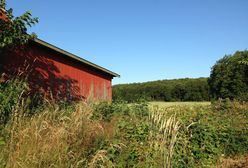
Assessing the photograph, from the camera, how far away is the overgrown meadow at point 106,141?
505 centimetres

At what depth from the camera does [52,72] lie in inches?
672

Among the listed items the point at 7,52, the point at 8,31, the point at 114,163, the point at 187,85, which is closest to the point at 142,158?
the point at 114,163

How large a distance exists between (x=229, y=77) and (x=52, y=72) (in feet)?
78.5

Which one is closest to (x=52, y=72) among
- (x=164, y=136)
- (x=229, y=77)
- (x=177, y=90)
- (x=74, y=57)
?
(x=74, y=57)

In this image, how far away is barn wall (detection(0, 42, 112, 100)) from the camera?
14773 mm

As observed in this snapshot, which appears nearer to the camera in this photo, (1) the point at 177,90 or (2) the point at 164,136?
(2) the point at 164,136

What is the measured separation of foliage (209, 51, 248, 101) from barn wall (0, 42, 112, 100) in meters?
18.0

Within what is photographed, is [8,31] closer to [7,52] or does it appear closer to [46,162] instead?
[7,52]

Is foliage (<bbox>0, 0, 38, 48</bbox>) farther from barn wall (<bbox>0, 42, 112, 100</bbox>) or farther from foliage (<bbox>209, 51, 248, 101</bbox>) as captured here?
foliage (<bbox>209, 51, 248, 101</bbox>)

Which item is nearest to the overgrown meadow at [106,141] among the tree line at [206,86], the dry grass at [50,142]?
the dry grass at [50,142]

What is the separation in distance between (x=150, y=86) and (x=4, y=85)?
148 feet

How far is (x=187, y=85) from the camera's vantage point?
52906 mm

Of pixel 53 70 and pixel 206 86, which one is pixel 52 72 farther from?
pixel 206 86

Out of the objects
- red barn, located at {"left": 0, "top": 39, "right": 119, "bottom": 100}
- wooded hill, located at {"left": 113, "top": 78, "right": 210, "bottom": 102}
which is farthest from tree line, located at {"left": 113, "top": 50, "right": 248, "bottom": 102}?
red barn, located at {"left": 0, "top": 39, "right": 119, "bottom": 100}
